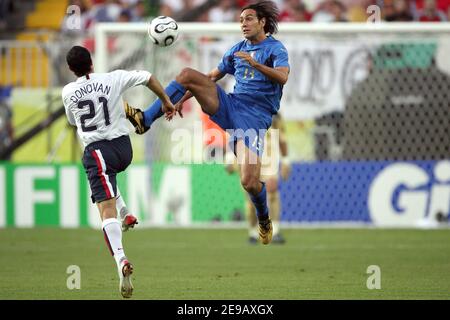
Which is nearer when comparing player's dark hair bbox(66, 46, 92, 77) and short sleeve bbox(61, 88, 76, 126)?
player's dark hair bbox(66, 46, 92, 77)

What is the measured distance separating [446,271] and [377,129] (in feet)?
22.6

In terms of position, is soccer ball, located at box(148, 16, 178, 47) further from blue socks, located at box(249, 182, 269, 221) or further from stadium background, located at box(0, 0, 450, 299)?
stadium background, located at box(0, 0, 450, 299)

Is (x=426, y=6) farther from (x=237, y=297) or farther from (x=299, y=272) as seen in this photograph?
(x=237, y=297)

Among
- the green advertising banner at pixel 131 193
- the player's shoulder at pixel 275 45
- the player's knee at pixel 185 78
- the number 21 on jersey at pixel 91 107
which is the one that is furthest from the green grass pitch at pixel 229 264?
the player's shoulder at pixel 275 45

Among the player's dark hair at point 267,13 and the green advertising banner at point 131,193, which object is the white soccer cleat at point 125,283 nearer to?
the player's dark hair at point 267,13

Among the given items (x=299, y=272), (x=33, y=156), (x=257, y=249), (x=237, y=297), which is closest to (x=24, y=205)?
(x=33, y=156)

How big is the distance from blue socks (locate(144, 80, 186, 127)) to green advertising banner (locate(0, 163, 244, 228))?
7.69 m

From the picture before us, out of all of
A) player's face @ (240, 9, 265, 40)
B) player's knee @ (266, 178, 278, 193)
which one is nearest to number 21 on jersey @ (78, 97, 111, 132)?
player's face @ (240, 9, 265, 40)

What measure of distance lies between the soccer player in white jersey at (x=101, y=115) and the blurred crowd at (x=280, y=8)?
9.99 metres

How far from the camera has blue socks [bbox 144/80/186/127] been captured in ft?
35.3

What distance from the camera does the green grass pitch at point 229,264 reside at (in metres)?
10.6

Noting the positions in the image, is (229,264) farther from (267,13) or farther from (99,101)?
(99,101)

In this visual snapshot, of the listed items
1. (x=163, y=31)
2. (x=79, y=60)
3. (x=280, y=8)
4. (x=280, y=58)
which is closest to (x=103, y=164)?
(x=79, y=60)

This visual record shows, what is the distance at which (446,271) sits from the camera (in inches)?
480
